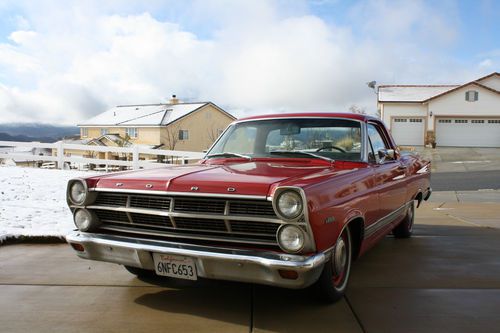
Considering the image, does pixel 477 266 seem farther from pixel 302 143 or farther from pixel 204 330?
pixel 204 330

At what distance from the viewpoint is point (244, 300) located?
13.4 ft

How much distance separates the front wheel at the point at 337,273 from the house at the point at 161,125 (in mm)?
35861

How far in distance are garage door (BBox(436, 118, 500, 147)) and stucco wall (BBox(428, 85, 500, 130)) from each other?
1.90 feet

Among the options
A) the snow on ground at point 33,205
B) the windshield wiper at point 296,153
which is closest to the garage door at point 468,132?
the snow on ground at point 33,205

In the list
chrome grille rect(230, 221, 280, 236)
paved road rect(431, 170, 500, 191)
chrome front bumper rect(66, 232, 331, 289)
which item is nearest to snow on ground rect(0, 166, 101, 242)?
chrome front bumper rect(66, 232, 331, 289)

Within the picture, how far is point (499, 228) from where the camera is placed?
7.59 metres

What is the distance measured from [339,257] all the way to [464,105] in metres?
35.2

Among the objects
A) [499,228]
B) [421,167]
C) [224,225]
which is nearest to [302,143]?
[224,225]

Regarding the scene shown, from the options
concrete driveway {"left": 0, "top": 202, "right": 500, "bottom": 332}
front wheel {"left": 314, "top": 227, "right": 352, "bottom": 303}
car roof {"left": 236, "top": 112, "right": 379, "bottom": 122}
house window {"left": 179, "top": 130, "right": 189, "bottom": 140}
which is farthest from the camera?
house window {"left": 179, "top": 130, "right": 189, "bottom": 140}

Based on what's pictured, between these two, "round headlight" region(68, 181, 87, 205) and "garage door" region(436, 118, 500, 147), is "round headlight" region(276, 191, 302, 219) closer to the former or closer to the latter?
"round headlight" region(68, 181, 87, 205)

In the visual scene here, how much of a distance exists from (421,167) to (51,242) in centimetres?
525

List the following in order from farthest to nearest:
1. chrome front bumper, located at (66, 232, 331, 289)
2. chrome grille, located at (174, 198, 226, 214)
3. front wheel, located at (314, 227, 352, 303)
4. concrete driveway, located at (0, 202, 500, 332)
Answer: front wheel, located at (314, 227, 352, 303)
concrete driveway, located at (0, 202, 500, 332)
chrome grille, located at (174, 198, 226, 214)
chrome front bumper, located at (66, 232, 331, 289)

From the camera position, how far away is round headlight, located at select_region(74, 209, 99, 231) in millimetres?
3951

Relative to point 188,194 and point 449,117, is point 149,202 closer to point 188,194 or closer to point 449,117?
point 188,194
